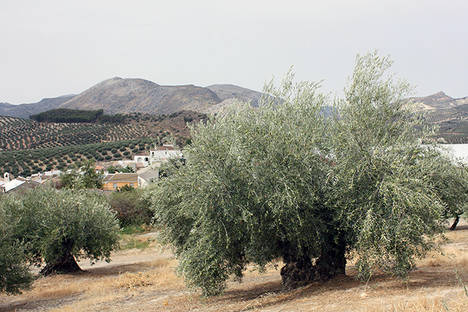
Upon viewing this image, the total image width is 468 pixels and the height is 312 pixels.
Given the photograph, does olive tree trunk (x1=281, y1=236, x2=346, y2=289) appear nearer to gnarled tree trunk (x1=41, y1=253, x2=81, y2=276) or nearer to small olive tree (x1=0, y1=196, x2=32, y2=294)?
small olive tree (x1=0, y1=196, x2=32, y2=294)

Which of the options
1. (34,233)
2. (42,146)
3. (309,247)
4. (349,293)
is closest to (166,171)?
(309,247)

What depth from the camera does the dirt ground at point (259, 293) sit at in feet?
36.6

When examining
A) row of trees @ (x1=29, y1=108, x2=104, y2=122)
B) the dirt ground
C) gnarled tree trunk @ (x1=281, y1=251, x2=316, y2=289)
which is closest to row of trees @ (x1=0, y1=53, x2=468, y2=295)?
gnarled tree trunk @ (x1=281, y1=251, x2=316, y2=289)

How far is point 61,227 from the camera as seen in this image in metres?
27.5

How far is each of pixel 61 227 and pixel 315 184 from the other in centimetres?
1879

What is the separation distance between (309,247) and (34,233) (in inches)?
774

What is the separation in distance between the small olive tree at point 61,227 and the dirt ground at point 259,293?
1.50 meters

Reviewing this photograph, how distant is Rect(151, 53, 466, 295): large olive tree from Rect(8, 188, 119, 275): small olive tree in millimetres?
15221

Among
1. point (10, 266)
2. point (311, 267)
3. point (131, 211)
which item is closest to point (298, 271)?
point (311, 267)

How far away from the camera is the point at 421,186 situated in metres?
12.9

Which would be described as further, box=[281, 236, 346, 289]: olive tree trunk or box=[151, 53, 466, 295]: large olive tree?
box=[281, 236, 346, 289]: olive tree trunk

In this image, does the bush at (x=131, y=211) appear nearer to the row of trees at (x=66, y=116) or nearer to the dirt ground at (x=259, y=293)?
the dirt ground at (x=259, y=293)

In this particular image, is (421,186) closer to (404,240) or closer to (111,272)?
(404,240)

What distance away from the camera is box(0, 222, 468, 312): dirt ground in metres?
11.2
